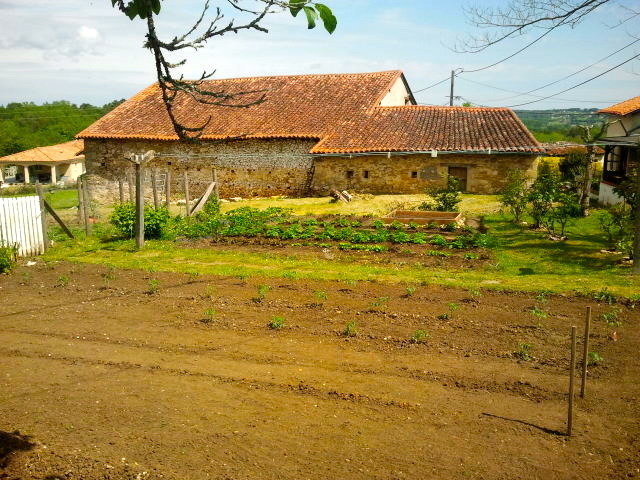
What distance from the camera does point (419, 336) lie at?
7.75 metres

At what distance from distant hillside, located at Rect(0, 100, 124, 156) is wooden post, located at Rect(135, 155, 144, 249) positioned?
2315 inches

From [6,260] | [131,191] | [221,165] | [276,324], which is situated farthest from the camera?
[221,165]

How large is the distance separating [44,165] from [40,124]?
3594 centimetres

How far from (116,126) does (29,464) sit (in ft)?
80.7

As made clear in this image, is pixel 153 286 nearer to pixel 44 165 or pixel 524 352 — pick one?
pixel 524 352

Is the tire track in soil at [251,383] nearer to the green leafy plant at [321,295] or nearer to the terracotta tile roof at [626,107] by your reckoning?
the green leafy plant at [321,295]

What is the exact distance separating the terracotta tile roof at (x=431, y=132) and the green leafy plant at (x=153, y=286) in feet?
44.1

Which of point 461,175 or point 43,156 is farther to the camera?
point 43,156

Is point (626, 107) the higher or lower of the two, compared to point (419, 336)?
higher

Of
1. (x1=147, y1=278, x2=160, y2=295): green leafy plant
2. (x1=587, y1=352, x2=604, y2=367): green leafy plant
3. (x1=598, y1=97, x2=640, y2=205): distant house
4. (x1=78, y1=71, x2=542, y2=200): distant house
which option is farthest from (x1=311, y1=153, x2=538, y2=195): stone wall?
(x1=587, y1=352, x2=604, y2=367): green leafy plant

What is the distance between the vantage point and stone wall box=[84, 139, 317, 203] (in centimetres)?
2467

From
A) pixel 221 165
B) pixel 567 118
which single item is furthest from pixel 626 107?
pixel 567 118

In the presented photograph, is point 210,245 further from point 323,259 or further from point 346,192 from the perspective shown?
point 346,192

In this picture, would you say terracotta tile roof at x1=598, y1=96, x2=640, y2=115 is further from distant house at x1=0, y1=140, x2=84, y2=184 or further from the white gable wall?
distant house at x1=0, y1=140, x2=84, y2=184
